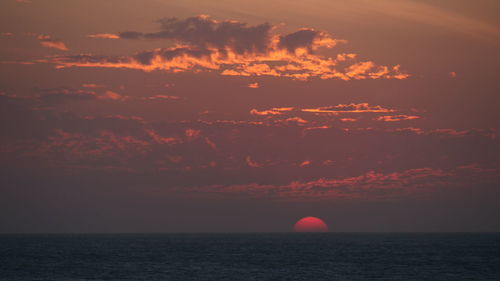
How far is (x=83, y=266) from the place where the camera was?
313 feet

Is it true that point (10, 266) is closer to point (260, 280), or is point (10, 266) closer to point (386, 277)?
point (260, 280)

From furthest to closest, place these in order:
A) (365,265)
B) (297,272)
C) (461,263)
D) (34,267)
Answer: (461,263)
(365,265)
(34,267)
(297,272)

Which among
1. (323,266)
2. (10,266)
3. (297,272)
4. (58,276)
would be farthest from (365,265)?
(10,266)

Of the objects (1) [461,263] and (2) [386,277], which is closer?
(2) [386,277]

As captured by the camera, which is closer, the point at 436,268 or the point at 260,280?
the point at 260,280

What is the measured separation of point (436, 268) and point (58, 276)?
55.2 metres

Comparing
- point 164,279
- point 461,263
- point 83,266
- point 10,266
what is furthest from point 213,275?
point 461,263

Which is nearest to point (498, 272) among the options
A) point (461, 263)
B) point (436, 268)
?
point (436, 268)

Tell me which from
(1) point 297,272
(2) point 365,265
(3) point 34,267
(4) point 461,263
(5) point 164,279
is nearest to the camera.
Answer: (5) point 164,279

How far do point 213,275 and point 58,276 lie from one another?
18980mm

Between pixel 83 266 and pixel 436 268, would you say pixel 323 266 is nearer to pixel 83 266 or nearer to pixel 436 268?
pixel 436 268

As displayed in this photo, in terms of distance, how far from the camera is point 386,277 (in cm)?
7931

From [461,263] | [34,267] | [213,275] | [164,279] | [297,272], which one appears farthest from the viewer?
[461,263]

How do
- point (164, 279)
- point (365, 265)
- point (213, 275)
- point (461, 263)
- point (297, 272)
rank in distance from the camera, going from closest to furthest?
1. point (164, 279)
2. point (213, 275)
3. point (297, 272)
4. point (365, 265)
5. point (461, 263)
